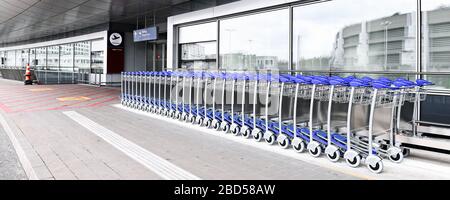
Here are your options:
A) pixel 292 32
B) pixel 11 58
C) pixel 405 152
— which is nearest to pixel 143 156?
pixel 405 152

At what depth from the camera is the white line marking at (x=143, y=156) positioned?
3.59 meters

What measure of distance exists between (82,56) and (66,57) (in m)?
3.59

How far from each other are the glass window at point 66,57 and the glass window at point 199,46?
613 inches

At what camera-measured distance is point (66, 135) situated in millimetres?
5668

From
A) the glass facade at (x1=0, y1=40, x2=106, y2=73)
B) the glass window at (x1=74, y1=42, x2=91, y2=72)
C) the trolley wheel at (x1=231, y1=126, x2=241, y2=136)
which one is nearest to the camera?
the trolley wheel at (x1=231, y1=126, x2=241, y2=136)

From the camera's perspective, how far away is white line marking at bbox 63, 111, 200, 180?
3.59 m

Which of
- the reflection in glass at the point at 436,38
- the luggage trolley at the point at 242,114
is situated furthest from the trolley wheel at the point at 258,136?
the reflection in glass at the point at 436,38

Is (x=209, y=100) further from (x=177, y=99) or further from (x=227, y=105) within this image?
(x=177, y=99)

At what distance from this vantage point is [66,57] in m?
24.6

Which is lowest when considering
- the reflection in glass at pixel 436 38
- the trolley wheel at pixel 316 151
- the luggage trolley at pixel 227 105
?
the trolley wheel at pixel 316 151

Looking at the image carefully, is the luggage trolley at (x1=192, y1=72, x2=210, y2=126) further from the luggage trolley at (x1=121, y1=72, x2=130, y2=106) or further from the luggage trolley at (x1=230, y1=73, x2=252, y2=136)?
the luggage trolley at (x1=121, y1=72, x2=130, y2=106)

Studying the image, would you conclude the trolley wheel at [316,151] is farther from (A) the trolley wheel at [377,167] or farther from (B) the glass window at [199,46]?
(B) the glass window at [199,46]

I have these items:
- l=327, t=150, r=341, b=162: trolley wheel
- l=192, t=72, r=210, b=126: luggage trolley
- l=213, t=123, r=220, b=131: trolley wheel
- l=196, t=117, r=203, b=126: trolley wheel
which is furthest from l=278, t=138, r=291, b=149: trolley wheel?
l=196, t=117, r=203, b=126: trolley wheel

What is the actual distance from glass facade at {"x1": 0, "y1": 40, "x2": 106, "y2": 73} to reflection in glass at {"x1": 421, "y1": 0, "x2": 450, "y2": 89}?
1702cm
